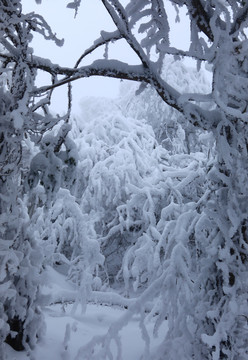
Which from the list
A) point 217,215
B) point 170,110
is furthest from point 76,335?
point 170,110

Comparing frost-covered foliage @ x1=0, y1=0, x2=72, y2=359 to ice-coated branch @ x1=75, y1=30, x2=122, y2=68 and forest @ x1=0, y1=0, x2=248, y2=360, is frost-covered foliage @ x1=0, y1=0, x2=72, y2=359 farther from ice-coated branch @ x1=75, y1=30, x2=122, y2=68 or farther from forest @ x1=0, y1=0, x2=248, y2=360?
ice-coated branch @ x1=75, y1=30, x2=122, y2=68

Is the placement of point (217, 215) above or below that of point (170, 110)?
below

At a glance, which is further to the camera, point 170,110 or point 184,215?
point 170,110

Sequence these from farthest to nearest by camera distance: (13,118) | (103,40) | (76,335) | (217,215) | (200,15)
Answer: (76,335) → (200,15) → (103,40) → (217,215) → (13,118)

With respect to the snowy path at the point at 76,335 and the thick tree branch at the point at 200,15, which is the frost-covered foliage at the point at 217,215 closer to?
the thick tree branch at the point at 200,15

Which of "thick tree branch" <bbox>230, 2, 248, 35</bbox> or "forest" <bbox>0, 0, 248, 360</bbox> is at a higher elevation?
"thick tree branch" <bbox>230, 2, 248, 35</bbox>

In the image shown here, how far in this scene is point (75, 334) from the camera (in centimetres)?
434

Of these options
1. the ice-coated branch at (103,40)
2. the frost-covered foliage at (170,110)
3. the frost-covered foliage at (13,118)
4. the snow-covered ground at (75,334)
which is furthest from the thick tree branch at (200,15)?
the frost-covered foliage at (170,110)

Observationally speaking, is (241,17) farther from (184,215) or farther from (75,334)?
(75,334)

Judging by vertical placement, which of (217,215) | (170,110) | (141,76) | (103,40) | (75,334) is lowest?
(75,334)

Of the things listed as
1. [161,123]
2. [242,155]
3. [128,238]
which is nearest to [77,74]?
[242,155]

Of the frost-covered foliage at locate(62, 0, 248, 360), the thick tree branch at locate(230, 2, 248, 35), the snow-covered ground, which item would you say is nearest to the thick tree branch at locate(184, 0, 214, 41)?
the frost-covered foliage at locate(62, 0, 248, 360)

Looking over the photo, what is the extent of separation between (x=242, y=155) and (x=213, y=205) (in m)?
0.40

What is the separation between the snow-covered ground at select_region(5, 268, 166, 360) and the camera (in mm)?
3529
